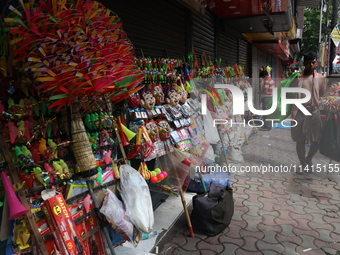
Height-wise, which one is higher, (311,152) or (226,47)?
(226,47)

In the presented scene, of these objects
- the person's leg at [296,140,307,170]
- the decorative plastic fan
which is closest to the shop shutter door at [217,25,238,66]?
the person's leg at [296,140,307,170]

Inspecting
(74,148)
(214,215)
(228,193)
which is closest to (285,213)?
(228,193)

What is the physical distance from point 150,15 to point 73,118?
2461 millimetres

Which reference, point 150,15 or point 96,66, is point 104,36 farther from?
point 150,15

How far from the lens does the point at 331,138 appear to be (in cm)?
507

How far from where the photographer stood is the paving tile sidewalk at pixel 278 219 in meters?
3.08

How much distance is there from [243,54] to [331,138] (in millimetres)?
6456

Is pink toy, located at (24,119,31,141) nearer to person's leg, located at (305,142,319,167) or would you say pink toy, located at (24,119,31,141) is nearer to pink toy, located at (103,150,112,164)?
pink toy, located at (103,150,112,164)

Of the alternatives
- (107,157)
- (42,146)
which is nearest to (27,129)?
(42,146)

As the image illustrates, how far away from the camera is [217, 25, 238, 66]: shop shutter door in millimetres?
7512

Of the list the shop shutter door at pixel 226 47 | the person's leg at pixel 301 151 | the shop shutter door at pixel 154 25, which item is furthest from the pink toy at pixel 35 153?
the shop shutter door at pixel 226 47

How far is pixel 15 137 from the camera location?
5.73 feet

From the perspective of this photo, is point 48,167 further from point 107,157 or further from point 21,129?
point 107,157

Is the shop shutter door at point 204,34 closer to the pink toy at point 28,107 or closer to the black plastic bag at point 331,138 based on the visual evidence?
the black plastic bag at point 331,138
